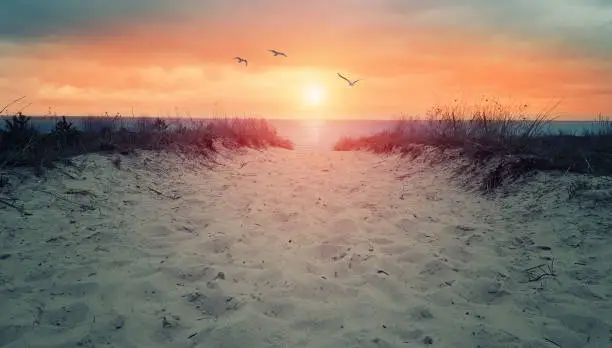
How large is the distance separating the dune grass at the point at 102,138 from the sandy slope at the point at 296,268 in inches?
21.2

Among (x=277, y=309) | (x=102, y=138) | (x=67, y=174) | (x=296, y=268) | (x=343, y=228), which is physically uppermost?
(x=102, y=138)

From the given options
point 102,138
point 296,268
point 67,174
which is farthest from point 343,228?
point 102,138

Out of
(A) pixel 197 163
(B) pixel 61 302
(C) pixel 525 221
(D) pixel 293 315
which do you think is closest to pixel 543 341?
(D) pixel 293 315

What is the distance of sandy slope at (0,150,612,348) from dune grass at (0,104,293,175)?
0.54 metres

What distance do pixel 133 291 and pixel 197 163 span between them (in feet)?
18.0

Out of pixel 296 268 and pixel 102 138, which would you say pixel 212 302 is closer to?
pixel 296 268

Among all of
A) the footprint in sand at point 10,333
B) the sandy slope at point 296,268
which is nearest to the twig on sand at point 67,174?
the sandy slope at point 296,268

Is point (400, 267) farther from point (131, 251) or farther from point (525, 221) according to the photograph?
point (131, 251)

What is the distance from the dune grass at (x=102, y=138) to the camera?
609 cm

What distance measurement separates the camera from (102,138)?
803 cm

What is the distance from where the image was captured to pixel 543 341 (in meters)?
2.88

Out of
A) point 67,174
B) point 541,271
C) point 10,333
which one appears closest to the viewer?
point 10,333

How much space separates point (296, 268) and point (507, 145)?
497cm

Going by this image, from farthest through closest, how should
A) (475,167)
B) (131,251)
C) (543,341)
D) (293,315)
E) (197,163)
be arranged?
(197,163) < (475,167) < (131,251) < (293,315) < (543,341)
